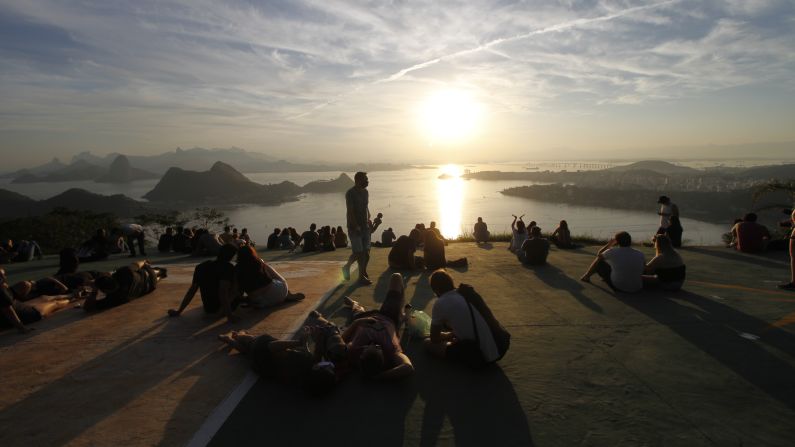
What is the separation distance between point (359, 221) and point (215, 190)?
18670cm

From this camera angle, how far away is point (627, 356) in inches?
171

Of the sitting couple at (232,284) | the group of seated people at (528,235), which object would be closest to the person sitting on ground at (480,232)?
the group of seated people at (528,235)

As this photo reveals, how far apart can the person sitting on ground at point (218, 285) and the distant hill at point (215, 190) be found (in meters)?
158

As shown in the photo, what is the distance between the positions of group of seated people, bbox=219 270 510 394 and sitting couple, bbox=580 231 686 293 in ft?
12.1

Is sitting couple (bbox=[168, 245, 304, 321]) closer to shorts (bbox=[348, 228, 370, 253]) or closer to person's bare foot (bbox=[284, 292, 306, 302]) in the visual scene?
person's bare foot (bbox=[284, 292, 306, 302])

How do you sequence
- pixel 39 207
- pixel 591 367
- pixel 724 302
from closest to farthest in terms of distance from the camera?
pixel 591 367 < pixel 724 302 < pixel 39 207

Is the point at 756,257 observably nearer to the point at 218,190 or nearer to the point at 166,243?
the point at 166,243

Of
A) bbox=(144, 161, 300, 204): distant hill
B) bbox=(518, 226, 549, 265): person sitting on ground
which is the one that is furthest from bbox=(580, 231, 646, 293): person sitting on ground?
bbox=(144, 161, 300, 204): distant hill

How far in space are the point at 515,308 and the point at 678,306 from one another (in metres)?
2.36

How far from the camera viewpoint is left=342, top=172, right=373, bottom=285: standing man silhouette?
7.23 metres

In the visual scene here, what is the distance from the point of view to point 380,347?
158 inches

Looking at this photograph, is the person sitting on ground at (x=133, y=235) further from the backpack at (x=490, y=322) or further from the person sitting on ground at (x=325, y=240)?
the backpack at (x=490, y=322)

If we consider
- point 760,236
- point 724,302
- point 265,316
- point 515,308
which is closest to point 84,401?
point 265,316

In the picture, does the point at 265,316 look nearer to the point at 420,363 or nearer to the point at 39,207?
the point at 420,363
